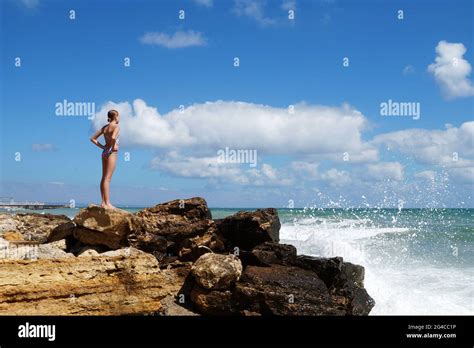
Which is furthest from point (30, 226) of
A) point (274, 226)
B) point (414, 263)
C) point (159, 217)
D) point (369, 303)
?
point (414, 263)

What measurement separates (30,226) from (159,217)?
605 centimetres

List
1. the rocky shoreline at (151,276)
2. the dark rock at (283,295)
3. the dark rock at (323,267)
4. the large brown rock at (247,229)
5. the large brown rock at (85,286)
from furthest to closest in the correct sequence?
the large brown rock at (247,229) → the dark rock at (323,267) → the dark rock at (283,295) → the rocky shoreline at (151,276) → the large brown rock at (85,286)

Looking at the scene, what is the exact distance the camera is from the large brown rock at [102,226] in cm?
950

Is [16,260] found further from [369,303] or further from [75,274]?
[369,303]

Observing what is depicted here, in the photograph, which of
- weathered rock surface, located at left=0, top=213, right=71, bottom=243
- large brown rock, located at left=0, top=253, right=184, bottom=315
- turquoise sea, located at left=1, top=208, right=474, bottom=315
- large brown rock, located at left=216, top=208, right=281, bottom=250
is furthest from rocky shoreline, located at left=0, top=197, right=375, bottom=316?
turquoise sea, located at left=1, top=208, right=474, bottom=315

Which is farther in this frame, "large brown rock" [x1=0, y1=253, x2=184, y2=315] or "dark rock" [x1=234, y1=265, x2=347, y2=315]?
"dark rock" [x1=234, y1=265, x2=347, y2=315]

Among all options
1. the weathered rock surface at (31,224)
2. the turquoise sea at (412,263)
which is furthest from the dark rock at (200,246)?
the turquoise sea at (412,263)

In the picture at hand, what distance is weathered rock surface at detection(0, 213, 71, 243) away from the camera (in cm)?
1358

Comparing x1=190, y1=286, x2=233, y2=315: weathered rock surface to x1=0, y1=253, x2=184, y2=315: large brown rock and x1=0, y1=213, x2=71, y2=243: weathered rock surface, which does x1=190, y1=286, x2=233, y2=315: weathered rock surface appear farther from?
x1=0, y1=213, x2=71, y2=243: weathered rock surface

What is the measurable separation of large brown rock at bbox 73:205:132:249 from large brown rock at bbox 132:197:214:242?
2.83ft

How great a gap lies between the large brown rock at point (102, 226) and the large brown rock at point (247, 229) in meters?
2.46

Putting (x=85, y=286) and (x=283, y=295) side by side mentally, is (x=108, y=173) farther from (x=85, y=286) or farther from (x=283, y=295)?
(x=283, y=295)

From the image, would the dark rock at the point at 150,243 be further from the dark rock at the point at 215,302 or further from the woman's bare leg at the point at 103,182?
the dark rock at the point at 215,302

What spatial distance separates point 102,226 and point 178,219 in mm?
2285
